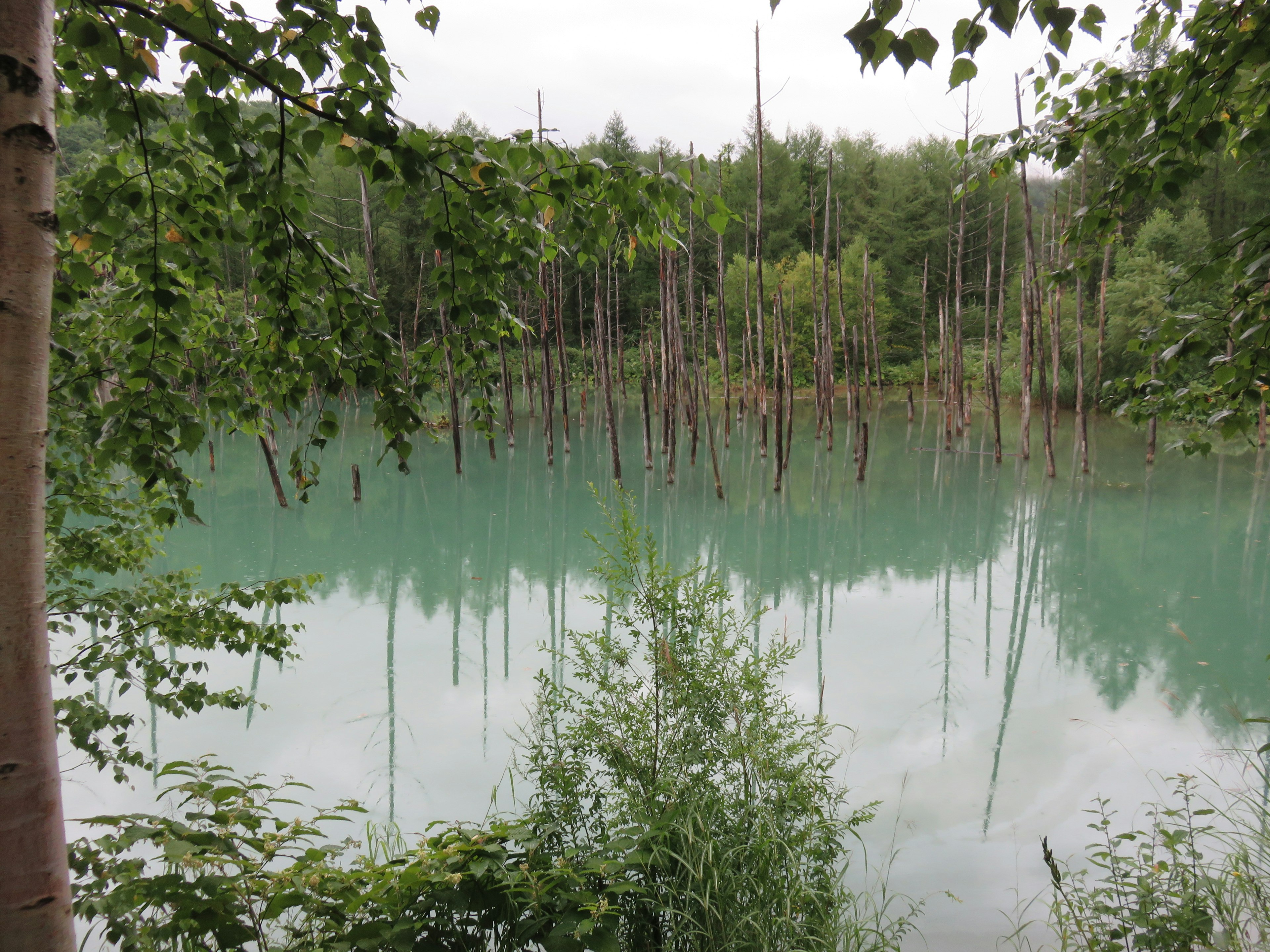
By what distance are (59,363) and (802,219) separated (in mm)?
33335

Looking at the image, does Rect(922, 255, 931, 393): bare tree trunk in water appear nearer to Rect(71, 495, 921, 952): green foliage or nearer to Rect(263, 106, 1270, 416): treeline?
Rect(263, 106, 1270, 416): treeline

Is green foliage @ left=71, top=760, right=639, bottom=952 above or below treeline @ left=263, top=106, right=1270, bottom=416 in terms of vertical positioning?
below

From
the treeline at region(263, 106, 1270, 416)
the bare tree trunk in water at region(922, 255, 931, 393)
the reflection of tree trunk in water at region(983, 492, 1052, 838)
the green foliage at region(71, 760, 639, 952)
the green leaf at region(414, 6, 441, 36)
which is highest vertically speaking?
the treeline at region(263, 106, 1270, 416)

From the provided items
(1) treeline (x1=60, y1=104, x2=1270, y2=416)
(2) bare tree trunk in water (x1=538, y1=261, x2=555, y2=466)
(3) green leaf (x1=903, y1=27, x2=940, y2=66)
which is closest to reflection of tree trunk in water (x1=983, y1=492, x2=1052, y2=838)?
(3) green leaf (x1=903, y1=27, x2=940, y2=66)

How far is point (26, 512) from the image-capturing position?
0.96 metres

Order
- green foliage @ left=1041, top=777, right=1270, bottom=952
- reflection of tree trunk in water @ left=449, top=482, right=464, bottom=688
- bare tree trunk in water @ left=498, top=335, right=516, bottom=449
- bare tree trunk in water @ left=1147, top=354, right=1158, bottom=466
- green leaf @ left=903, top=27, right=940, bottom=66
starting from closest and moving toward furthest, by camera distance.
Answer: green leaf @ left=903, top=27, right=940, bottom=66 < green foliage @ left=1041, top=777, right=1270, bottom=952 < reflection of tree trunk in water @ left=449, top=482, right=464, bottom=688 < bare tree trunk in water @ left=1147, top=354, right=1158, bottom=466 < bare tree trunk in water @ left=498, top=335, right=516, bottom=449

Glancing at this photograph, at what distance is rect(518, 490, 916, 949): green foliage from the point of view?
2.27 meters

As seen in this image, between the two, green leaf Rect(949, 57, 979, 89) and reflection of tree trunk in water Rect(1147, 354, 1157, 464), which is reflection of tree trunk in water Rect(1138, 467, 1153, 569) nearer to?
reflection of tree trunk in water Rect(1147, 354, 1157, 464)

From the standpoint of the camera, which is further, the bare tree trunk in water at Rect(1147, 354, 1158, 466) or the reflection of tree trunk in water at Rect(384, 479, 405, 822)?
the bare tree trunk in water at Rect(1147, 354, 1158, 466)

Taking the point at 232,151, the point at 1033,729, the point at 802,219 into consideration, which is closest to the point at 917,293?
the point at 802,219

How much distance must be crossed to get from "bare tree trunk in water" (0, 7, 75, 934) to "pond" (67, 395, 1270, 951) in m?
1.72

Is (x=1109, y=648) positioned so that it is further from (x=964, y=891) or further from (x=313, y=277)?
(x=313, y=277)

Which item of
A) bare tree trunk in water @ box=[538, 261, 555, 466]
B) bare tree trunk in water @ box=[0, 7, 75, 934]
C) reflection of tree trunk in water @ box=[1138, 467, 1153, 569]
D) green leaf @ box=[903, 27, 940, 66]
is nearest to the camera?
bare tree trunk in water @ box=[0, 7, 75, 934]

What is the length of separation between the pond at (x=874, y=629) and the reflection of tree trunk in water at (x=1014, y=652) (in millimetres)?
30
